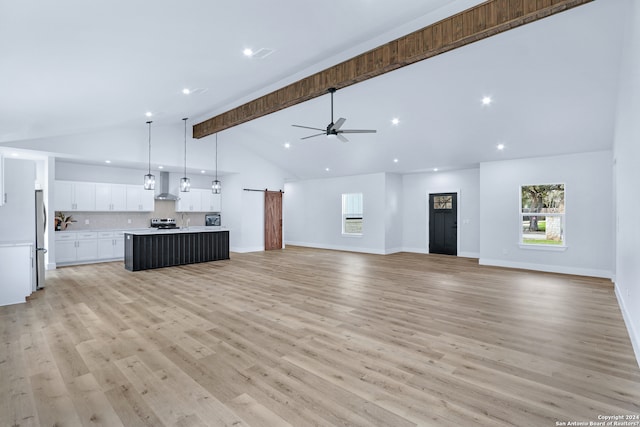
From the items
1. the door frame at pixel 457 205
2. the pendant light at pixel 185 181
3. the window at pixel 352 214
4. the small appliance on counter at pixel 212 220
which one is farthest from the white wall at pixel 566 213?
the small appliance on counter at pixel 212 220

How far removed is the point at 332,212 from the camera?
11.7 m

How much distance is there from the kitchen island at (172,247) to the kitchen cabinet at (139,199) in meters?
1.51

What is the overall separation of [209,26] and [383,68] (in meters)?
2.24

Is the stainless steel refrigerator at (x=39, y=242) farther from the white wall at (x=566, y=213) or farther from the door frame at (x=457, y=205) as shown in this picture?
the door frame at (x=457, y=205)

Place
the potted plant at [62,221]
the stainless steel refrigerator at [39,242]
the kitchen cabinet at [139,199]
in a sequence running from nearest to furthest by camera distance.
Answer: the stainless steel refrigerator at [39,242] < the potted plant at [62,221] < the kitchen cabinet at [139,199]

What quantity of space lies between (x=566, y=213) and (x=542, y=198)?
1.84 ft

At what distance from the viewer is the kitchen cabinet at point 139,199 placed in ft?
29.3

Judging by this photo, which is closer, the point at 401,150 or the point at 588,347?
the point at 588,347

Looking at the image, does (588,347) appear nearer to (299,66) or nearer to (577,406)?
(577,406)

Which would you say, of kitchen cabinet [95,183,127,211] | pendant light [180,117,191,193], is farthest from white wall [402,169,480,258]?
kitchen cabinet [95,183,127,211]

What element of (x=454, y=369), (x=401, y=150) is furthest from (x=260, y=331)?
(x=401, y=150)

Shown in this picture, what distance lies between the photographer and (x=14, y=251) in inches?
187

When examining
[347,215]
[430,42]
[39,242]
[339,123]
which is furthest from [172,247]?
[430,42]

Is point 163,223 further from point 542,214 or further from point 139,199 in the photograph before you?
point 542,214
